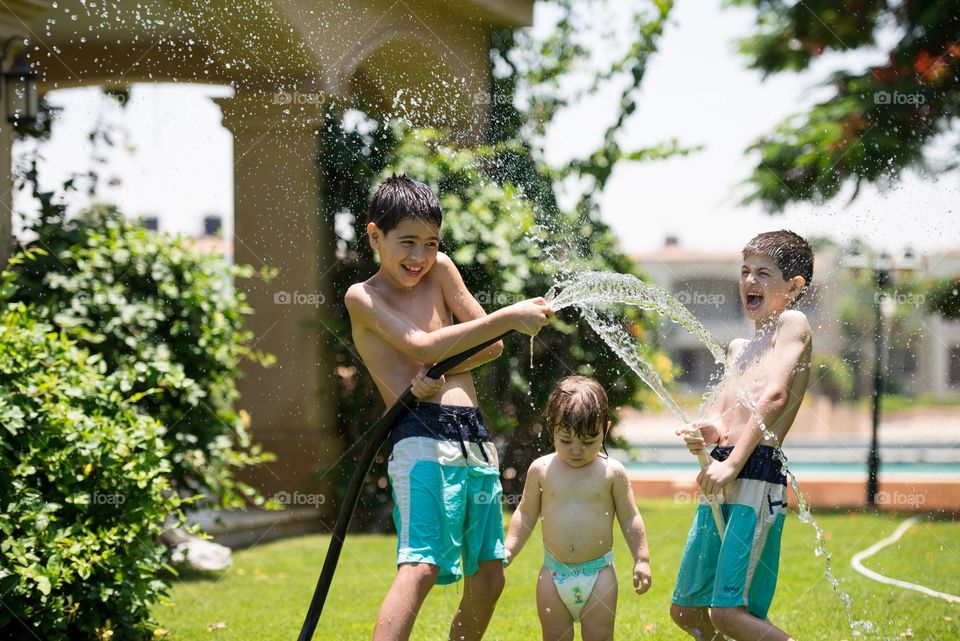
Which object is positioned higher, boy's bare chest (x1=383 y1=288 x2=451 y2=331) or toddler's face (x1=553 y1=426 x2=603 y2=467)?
boy's bare chest (x1=383 y1=288 x2=451 y2=331)

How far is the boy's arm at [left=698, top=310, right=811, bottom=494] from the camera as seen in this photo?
9.35 ft

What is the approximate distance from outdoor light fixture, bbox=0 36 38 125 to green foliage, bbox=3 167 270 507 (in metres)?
0.42

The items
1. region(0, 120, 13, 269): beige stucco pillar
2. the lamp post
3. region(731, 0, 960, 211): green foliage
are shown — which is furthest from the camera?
region(731, 0, 960, 211): green foliage

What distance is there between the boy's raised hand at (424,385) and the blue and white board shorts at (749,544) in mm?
871

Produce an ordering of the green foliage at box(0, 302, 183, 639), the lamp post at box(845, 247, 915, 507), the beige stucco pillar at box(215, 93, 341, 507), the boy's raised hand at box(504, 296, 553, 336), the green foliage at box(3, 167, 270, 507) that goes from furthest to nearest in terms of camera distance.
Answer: the lamp post at box(845, 247, 915, 507), the beige stucco pillar at box(215, 93, 341, 507), the green foliage at box(3, 167, 270, 507), the green foliage at box(0, 302, 183, 639), the boy's raised hand at box(504, 296, 553, 336)

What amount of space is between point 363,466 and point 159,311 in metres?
2.59

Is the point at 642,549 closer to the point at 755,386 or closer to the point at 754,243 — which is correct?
the point at 755,386

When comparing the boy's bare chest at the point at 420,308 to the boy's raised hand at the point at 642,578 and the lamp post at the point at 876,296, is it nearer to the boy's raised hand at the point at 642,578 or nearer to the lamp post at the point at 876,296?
the boy's raised hand at the point at 642,578

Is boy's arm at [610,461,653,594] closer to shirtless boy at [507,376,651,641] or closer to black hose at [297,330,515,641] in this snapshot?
shirtless boy at [507,376,651,641]

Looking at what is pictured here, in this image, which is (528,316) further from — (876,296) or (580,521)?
(876,296)

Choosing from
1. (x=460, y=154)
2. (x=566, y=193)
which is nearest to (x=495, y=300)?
(x=460, y=154)

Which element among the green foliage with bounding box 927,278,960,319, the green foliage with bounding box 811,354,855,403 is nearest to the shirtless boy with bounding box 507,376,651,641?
the green foliage with bounding box 927,278,960,319

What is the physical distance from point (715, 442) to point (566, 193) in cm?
426

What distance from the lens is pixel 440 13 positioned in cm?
625
